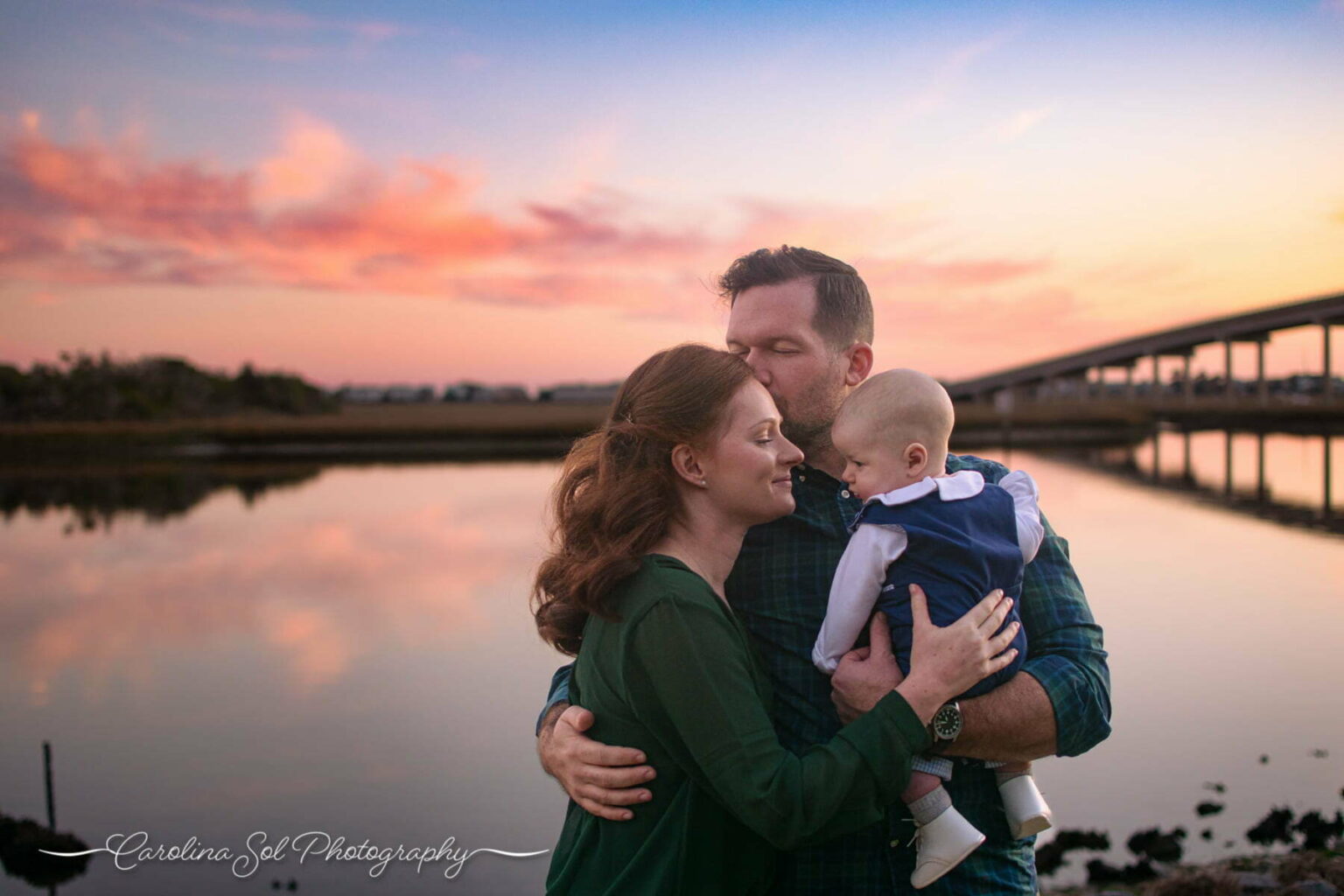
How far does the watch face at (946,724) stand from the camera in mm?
2008

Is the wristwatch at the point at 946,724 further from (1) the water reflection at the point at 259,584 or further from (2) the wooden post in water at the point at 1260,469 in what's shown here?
→ (2) the wooden post in water at the point at 1260,469

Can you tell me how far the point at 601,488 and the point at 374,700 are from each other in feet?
31.4

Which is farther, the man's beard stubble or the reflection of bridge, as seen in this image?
the reflection of bridge

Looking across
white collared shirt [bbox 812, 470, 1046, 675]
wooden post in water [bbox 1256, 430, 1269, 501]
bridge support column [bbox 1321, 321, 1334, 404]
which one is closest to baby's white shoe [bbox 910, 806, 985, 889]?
white collared shirt [bbox 812, 470, 1046, 675]

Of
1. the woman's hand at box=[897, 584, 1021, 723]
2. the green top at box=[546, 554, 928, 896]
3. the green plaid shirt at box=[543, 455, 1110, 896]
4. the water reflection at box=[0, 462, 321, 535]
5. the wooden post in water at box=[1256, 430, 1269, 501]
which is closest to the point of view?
the green top at box=[546, 554, 928, 896]

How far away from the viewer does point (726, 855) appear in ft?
6.49

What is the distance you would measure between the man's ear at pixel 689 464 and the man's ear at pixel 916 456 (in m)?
0.49

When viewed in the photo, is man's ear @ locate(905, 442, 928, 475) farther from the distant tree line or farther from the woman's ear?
the distant tree line

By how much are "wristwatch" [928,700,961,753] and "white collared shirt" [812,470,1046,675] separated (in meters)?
0.22

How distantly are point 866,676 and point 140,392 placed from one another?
59.1 meters

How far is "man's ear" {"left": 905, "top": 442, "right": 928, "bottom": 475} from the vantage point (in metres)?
2.23

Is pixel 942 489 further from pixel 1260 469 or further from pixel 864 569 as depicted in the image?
pixel 1260 469

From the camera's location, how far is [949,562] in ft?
6.78

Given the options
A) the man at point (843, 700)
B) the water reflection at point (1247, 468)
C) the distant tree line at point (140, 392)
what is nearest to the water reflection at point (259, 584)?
the man at point (843, 700)
